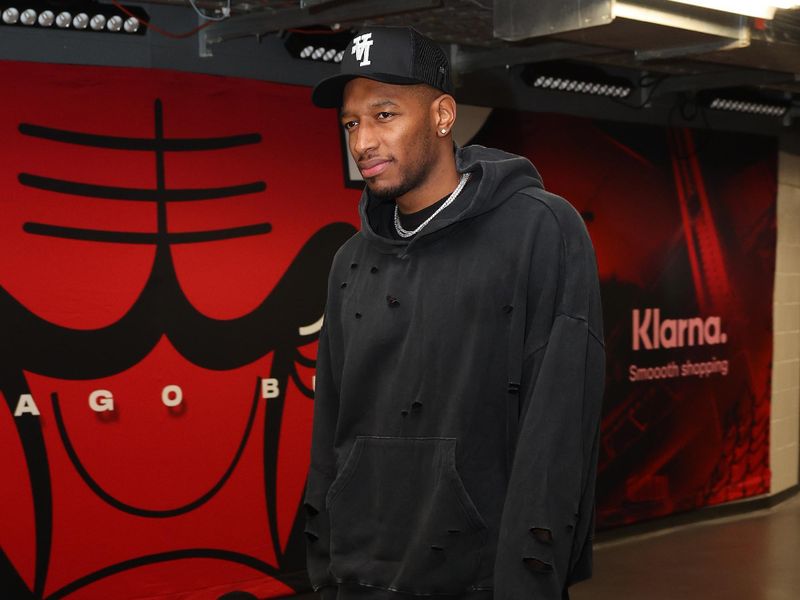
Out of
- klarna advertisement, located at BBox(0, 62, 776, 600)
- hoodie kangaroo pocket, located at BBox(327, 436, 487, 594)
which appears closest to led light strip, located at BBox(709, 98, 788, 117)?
klarna advertisement, located at BBox(0, 62, 776, 600)

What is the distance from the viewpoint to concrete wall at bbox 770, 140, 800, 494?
21.4 feet

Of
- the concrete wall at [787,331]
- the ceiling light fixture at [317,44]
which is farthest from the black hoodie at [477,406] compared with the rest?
the concrete wall at [787,331]

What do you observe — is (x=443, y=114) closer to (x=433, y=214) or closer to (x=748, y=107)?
(x=433, y=214)

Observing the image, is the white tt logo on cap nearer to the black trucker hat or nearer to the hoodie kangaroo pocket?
the black trucker hat

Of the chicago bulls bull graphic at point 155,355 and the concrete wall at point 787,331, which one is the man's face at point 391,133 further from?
the concrete wall at point 787,331

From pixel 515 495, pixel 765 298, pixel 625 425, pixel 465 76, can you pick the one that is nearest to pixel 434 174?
pixel 515 495

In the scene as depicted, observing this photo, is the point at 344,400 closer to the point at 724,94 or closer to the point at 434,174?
the point at 434,174

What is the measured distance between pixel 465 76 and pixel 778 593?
2678 millimetres

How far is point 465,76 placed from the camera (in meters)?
4.93

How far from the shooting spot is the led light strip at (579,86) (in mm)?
5066

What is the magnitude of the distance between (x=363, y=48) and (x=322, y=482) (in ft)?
2.21

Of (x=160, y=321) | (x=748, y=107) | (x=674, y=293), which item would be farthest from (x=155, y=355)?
(x=748, y=107)

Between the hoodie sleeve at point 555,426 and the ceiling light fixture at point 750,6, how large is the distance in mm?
2196

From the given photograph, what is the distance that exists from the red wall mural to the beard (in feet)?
11.5
